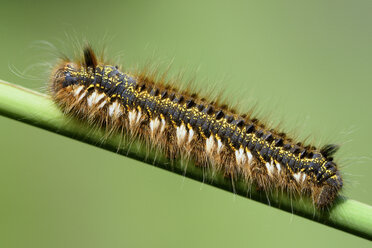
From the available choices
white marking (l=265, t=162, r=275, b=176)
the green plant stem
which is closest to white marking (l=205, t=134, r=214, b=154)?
the green plant stem

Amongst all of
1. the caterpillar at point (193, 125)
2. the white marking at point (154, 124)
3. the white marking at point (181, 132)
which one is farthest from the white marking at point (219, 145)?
the white marking at point (154, 124)

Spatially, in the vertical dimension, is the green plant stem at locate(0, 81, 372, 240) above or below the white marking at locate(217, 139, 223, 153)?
below

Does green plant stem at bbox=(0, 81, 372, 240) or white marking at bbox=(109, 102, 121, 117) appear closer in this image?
green plant stem at bbox=(0, 81, 372, 240)

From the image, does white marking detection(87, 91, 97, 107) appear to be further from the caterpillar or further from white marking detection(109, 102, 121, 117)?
white marking detection(109, 102, 121, 117)

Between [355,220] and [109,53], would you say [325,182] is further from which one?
[109,53]

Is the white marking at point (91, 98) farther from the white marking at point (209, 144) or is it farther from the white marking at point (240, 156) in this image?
Answer: the white marking at point (240, 156)

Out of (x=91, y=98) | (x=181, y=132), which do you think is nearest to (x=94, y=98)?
(x=91, y=98)

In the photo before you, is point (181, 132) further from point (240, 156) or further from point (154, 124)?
point (240, 156)
